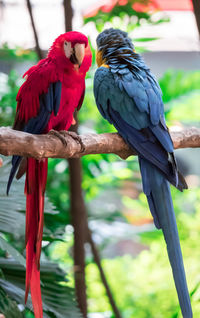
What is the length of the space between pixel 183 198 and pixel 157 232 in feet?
0.99

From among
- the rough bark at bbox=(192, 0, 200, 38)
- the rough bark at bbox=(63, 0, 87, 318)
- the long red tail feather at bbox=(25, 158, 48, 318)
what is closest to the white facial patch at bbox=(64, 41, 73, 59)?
the long red tail feather at bbox=(25, 158, 48, 318)

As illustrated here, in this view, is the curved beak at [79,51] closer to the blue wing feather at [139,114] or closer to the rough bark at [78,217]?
the blue wing feather at [139,114]

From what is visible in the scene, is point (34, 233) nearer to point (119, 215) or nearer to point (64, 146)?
point (64, 146)

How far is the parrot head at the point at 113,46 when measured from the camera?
3.49 ft

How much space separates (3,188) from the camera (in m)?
1.11

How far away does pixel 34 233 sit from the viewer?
924 mm

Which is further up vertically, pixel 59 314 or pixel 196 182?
pixel 59 314

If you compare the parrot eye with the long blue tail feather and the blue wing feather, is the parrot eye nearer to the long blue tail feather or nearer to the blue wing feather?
the blue wing feather

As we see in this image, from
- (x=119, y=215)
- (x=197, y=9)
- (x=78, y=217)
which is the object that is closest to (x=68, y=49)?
(x=197, y=9)

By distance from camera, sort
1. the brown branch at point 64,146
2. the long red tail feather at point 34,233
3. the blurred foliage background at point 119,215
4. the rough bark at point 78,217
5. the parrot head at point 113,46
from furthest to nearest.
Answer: the blurred foliage background at point 119,215, the rough bark at point 78,217, the parrot head at point 113,46, the long red tail feather at point 34,233, the brown branch at point 64,146

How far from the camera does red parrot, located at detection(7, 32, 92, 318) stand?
917 mm

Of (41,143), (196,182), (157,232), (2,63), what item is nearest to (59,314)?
(41,143)

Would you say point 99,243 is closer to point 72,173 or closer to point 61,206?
point 61,206

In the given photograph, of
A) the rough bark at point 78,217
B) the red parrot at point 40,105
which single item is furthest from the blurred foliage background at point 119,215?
the red parrot at point 40,105
